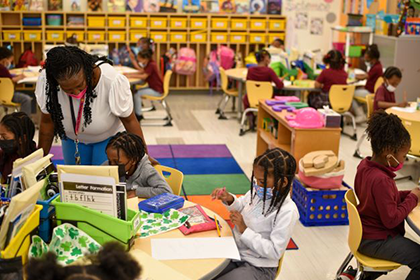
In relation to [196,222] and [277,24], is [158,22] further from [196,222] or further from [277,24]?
[196,222]

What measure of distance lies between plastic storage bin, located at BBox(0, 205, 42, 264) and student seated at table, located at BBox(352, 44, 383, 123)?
629 centimetres

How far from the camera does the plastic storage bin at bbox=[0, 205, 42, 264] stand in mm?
1767

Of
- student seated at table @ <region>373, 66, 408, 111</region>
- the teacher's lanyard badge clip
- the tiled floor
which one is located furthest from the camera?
student seated at table @ <region>373, 66, 408, 111</region>

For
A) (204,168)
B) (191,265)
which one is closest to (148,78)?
(204,168)

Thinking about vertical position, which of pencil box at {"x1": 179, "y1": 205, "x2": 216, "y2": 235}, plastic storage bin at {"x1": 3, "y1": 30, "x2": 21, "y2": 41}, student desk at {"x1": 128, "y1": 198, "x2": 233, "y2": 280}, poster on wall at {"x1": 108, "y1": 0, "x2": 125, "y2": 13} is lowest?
student desk at {"x1": 128, "y1": 198, "x2": 233, "y2": 280}

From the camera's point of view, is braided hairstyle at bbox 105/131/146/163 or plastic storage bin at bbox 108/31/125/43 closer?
braided hairstyle at bbox 105/131/146/163

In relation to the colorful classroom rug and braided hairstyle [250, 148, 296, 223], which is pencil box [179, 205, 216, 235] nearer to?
braided hairstyle [250, 148, 296, 223]

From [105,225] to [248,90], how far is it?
16.6ft

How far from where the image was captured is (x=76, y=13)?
987cm

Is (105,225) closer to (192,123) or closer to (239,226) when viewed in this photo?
(239,226)

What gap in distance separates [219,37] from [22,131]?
7.38 meters

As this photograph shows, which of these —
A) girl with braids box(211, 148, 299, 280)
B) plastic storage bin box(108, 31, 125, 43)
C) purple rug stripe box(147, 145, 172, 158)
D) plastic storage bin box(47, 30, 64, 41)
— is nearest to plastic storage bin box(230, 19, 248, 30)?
plastic storage bin box(108, 31, 125, 43)

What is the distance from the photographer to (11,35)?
9.66m

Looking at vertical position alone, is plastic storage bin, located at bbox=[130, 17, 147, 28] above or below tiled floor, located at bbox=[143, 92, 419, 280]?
above
